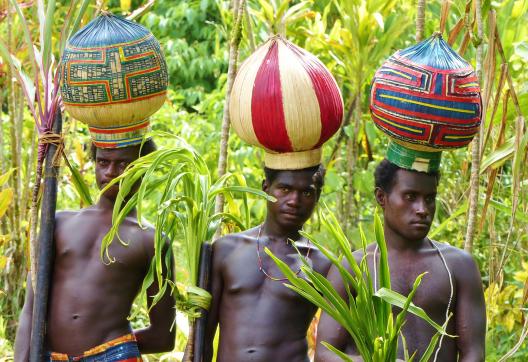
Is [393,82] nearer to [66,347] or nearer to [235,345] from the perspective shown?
[235,345]

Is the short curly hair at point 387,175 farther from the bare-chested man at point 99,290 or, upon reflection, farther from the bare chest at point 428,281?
the bare-chested man at point 99,290

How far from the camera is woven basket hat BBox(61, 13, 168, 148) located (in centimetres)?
375

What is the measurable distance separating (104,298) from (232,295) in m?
Answer: 0.50

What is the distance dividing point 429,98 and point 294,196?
2.09ft

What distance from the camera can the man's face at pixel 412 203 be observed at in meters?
3.48

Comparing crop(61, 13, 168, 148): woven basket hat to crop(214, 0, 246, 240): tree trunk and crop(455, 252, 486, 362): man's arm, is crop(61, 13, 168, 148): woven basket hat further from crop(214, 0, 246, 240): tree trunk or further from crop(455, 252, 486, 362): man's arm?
crop(455, 252, 486, 362): man's arm

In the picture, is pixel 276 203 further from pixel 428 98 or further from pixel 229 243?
pixel 428 98

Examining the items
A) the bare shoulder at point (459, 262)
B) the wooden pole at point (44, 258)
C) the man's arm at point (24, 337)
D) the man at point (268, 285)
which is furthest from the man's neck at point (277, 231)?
the man's arm at point (24, 337)

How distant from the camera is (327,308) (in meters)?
3.09

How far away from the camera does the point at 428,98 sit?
332cm

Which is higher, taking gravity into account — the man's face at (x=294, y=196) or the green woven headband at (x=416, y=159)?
the green woven headband at (x=416, y=159)

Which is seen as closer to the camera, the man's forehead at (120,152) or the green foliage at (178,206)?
the green foliage at (178,206)

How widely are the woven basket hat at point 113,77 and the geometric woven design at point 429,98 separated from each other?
0.87 metres

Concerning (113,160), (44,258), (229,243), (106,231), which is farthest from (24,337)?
(229,243)
